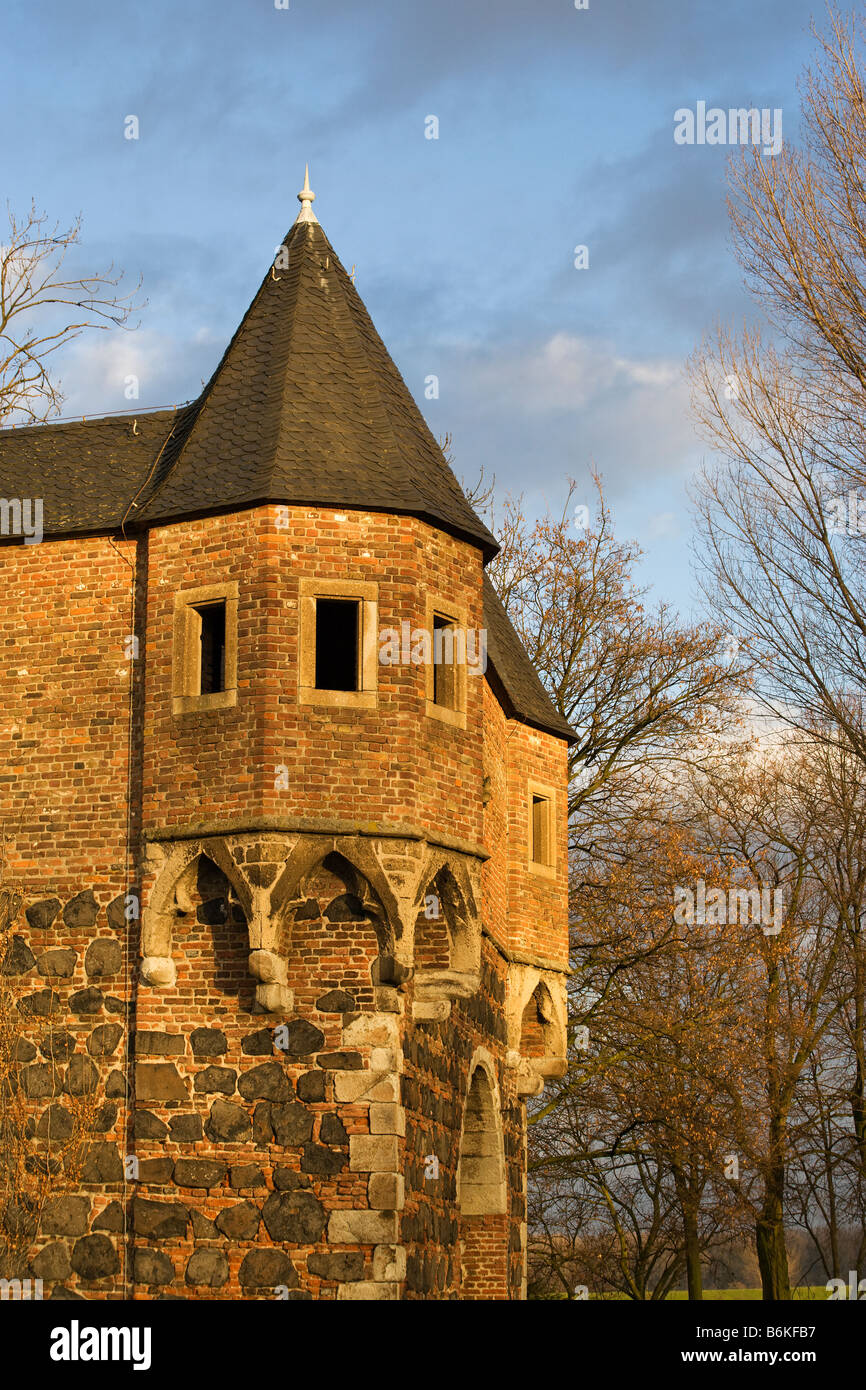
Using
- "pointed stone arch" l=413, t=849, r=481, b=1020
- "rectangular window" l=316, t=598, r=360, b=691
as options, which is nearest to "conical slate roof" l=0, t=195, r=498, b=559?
"rectangular window" l=316, t=598, r=360, b=691

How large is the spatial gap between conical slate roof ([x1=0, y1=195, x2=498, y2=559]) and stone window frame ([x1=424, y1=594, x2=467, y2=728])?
74 cm

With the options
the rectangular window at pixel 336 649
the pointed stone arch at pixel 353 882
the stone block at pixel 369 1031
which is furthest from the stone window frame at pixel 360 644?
the stone block at pixel 369 1031

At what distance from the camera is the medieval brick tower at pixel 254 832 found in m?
15.6

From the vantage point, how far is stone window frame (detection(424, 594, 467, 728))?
16.8 m

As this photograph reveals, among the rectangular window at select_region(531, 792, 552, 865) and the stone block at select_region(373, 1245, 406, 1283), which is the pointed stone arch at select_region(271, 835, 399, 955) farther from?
the rectangular window at select_region(531, 792, 552, 865)

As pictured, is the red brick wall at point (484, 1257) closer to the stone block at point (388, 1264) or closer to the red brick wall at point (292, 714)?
the stone block at point (388, 1264)

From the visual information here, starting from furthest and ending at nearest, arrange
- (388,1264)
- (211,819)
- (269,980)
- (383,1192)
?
(211,819), (269,980), (383,1192), (388,1264)

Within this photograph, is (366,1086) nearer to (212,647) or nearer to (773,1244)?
(212,647)

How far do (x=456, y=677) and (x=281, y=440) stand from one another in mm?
2738

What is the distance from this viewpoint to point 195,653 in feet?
55.1

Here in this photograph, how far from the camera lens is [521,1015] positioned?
2183 centimetres

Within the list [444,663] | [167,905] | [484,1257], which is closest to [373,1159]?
[167,905]

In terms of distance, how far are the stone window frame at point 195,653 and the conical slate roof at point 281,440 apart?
779mm
